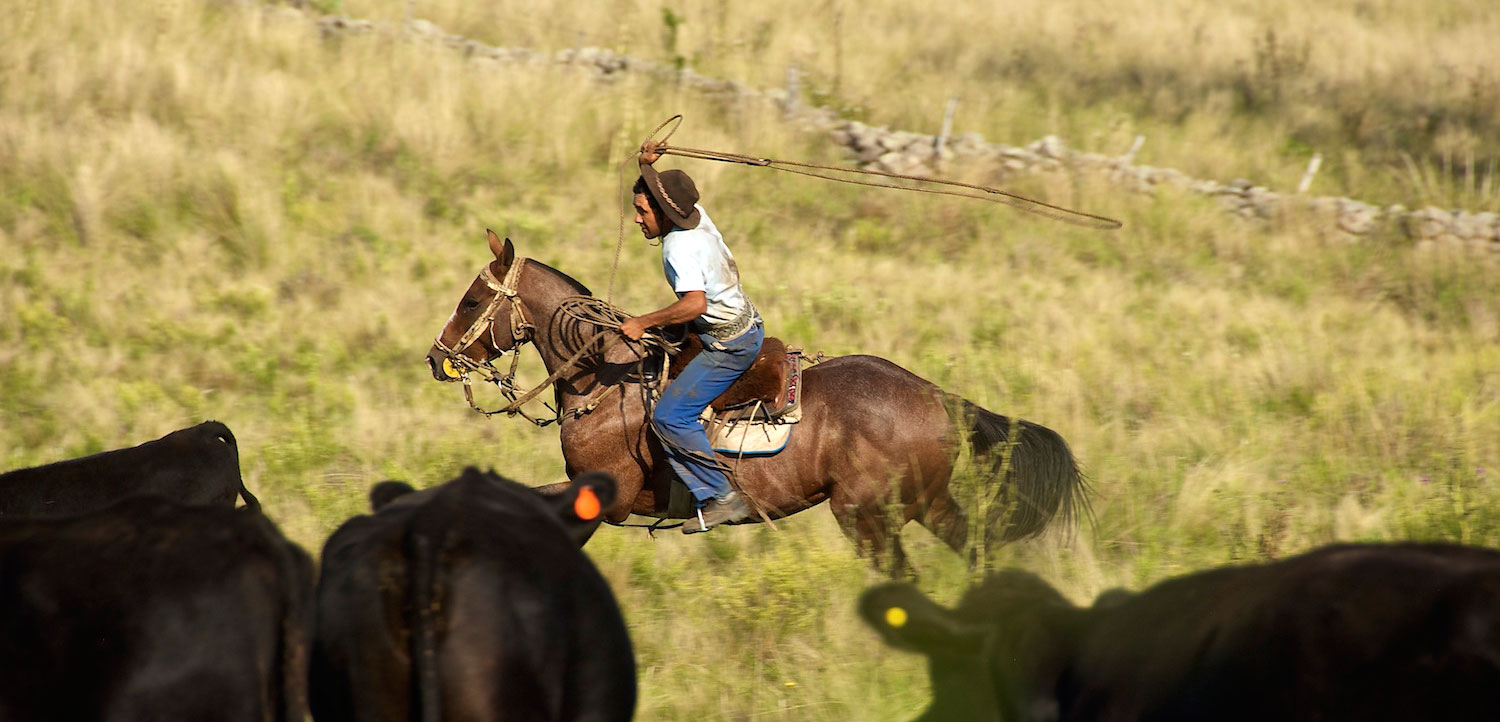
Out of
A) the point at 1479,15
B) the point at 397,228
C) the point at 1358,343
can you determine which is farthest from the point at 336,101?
the point at 1479,15

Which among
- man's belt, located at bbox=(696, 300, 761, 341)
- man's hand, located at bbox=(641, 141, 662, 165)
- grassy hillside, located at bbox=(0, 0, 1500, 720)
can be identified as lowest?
grassy hillside, located at bbox=(0, 0, 1500, 720)

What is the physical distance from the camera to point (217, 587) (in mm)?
3088

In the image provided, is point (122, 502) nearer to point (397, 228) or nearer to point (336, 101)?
point (397, 228)

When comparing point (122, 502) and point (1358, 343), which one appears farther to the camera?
point (1358, 343)

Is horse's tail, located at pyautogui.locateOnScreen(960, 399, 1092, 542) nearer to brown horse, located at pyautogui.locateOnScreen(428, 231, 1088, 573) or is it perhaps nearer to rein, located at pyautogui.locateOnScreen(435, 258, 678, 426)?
brown horse, located at pyautogui.locateOnScreen(428, 231, 1088, 573)

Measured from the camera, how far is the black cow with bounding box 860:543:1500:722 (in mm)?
2221

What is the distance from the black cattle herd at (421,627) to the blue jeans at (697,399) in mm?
2585

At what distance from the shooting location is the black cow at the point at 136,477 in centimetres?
530

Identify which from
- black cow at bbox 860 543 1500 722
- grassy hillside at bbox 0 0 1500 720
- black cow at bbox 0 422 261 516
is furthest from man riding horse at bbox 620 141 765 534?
black cow at bbox 860 543 1500 722

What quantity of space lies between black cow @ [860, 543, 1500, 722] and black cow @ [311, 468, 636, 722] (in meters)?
1.40

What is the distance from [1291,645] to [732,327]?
3.99 meters

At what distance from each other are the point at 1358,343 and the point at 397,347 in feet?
31.1

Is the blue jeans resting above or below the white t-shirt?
below

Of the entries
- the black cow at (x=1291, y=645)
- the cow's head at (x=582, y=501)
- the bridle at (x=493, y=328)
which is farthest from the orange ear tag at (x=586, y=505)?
the bridle at (x=493, y=328)
